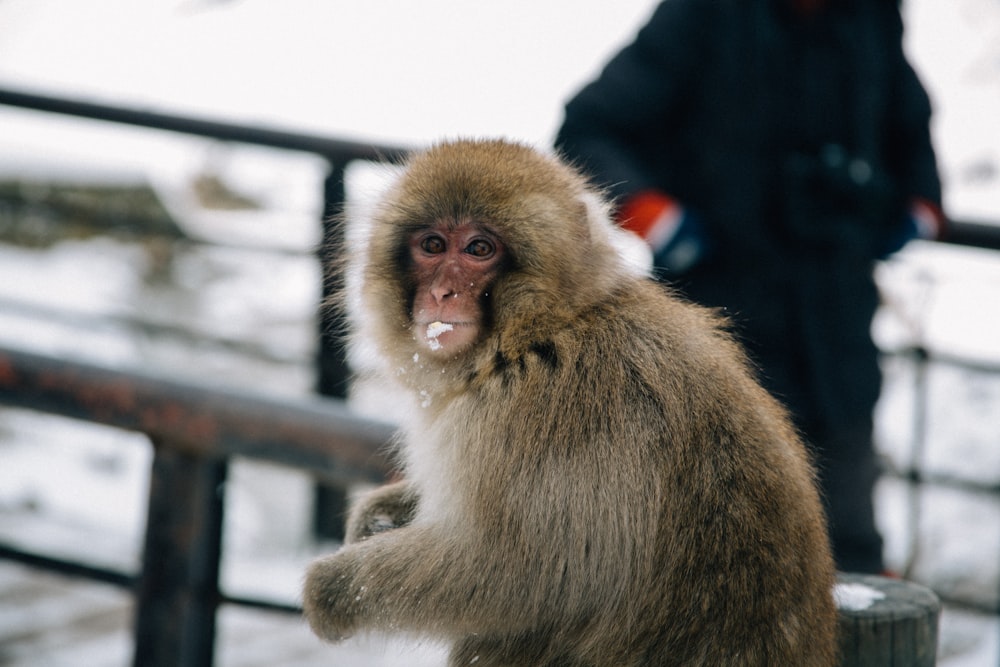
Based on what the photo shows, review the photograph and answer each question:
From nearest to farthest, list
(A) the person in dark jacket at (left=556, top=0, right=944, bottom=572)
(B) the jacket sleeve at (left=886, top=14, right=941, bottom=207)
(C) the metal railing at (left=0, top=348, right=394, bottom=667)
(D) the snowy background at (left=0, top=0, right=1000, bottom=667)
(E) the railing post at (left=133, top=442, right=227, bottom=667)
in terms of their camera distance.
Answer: (C) the metal railing at (left=0, top=348, right=394, bottom=667), (E) the railing post at (left=133, top=442, right=227, bottom=667), (A) the person in dark jacket at (left=556, top=0, right=944, bottom=572), (B) the jacket sleeve at (left=886, top=14, right=941, bottom=207), (D) the snowy background at (left=0, top=0, right=1000, bottom=667)

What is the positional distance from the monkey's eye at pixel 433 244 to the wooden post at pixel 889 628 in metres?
0.77

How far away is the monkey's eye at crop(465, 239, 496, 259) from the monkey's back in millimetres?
205

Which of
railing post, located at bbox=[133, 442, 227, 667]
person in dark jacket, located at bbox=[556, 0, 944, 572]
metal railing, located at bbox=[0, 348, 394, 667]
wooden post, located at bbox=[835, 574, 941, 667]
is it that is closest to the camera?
wooden post, located at bbox=[835, 574, 941, 667]

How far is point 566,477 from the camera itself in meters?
1.44

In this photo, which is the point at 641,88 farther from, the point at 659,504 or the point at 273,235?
the point at 273,235

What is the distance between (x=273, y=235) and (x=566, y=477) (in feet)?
13.4

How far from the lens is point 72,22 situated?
864cm

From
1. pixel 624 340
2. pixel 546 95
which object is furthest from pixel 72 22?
pixel 624 340

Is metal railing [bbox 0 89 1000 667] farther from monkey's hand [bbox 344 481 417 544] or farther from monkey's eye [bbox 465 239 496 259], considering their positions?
monkey's eye [bbox 465 239 496 259]

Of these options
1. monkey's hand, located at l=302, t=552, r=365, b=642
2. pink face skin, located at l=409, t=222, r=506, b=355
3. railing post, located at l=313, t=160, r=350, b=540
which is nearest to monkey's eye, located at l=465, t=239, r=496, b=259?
pink face skin, located at l=409, t=222, r=506, b=355

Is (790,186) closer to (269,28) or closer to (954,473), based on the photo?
(954,473)

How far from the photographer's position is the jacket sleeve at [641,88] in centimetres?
248

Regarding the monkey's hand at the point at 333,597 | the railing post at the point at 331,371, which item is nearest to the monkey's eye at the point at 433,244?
the monkey's hand at the point at 333,597

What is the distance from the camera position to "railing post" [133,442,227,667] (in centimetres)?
191
